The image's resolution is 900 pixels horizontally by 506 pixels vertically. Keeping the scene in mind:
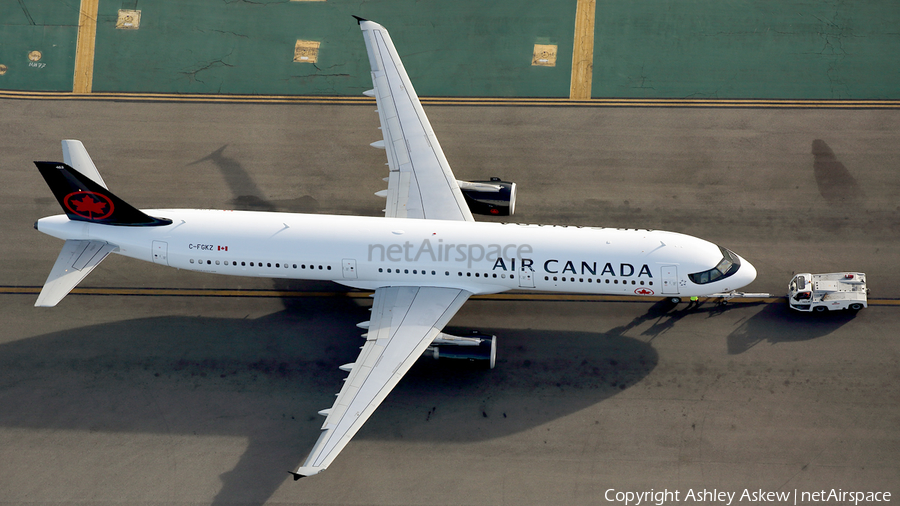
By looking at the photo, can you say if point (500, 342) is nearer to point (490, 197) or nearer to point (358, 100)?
point (490, 197)

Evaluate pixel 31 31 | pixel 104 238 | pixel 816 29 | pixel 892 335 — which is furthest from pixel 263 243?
pixel 816 29

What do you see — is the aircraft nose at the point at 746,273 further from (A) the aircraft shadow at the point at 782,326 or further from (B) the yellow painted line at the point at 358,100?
(B) the yellow painted line at the point at 358,100

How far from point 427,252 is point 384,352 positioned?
174 inches

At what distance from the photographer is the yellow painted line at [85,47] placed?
36969mm

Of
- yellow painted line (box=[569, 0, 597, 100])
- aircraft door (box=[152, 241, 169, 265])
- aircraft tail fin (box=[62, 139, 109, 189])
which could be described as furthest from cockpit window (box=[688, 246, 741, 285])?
aircraft tail fin (box=[62, 139, 109, 189])

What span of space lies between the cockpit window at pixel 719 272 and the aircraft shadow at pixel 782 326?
145 inches

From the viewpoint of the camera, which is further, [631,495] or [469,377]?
[469,377]

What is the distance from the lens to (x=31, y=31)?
1495 inches

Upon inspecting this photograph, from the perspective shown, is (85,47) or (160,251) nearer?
(160,251)

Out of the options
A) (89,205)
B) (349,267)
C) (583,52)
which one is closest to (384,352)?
(349,267)

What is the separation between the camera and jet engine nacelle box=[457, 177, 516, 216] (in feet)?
102

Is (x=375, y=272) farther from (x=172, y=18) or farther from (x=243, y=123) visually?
(x=172, y=18)

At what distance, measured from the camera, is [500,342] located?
29953 millimetres

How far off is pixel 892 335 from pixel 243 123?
32.7m
